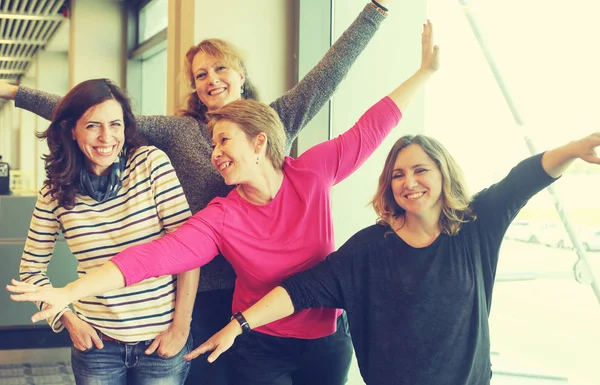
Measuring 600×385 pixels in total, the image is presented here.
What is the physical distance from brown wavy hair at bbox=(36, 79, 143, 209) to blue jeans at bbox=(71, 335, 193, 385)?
0.40m

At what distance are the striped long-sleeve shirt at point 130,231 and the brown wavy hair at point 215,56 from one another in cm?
36

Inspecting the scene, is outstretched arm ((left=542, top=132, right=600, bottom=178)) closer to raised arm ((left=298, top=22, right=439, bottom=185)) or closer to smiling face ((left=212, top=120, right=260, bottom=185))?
raised arm ((left=298, top=22, right=439, bottom=185))

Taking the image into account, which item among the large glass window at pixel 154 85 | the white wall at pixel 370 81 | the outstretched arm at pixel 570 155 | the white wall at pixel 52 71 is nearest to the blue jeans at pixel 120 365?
the outstretched arm at pixel 570 155

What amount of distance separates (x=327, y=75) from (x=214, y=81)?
35 cm

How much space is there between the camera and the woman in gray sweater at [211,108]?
2.01 metres

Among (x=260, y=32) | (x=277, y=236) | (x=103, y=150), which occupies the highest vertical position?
(x=260, y=32)

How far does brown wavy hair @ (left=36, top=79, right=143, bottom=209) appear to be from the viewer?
174cm

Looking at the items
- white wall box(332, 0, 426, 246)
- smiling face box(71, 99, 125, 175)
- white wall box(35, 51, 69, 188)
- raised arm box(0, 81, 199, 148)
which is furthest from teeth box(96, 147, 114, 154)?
white wall box(35, 51, 69, 188)

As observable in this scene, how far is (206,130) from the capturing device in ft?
6.68

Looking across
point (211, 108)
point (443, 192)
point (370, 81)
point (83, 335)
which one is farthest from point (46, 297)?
point (370, 81)

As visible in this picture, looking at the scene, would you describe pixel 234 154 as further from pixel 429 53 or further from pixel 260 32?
pixel 260 32

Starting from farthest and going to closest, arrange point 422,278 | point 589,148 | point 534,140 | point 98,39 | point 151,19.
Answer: point 98,39
point 151,19
point 534,140
point 422,278
point 589,148

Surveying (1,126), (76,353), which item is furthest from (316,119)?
(1,126)

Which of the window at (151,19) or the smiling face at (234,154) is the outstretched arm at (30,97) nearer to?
the smiling face at (234,154)
